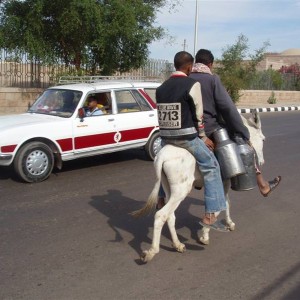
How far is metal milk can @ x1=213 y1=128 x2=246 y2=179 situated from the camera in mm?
4688

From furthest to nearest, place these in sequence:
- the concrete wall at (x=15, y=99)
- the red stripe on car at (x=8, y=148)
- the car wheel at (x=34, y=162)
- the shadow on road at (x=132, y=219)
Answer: the concrete wall at (x=15, y=99) < the car wheel at (x=34, y=162) < the red stripe on car at (x=8, y=148) < the shadow on road at (x=132, y=219)

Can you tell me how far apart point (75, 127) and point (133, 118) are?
137 centimetres

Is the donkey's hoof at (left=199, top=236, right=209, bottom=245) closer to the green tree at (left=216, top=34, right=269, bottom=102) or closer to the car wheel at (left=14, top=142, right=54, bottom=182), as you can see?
the car wheel at (left=14, top=142, right=54, bottom=182)

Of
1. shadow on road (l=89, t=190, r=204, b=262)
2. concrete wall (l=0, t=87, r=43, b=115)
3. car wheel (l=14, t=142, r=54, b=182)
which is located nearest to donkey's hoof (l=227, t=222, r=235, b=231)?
shadow on road (l=89, t=190, r=204, b=262)

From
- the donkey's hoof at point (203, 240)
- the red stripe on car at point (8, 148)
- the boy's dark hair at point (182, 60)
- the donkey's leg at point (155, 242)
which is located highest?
the boy's dark hair at point (182, 60)

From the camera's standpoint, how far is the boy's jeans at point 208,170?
4493 mm

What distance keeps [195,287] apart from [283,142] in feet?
30.9

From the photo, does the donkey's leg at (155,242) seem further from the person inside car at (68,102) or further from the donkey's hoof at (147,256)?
the person inside car at (68,102)

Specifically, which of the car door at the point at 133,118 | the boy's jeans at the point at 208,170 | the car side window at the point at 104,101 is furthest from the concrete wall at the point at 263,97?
the boy's jeans at the point at 208,170

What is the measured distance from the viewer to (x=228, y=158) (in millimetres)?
4684

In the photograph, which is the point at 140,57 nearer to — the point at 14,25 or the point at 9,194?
the point at 14,25

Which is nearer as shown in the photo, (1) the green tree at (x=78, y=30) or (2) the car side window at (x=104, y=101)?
(2) the car side window at (x=104, y=101)

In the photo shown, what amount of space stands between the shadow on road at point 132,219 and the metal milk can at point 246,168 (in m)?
0.79

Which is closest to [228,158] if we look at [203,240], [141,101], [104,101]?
[203,240]
